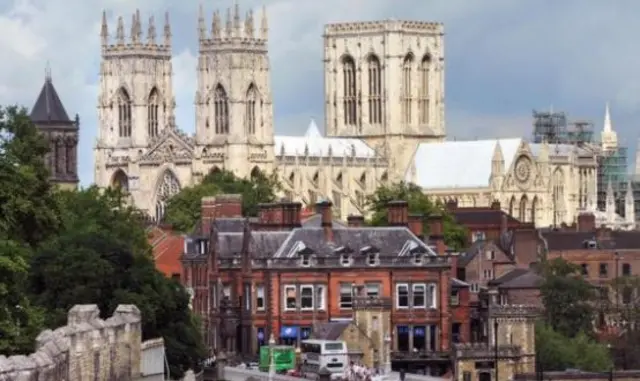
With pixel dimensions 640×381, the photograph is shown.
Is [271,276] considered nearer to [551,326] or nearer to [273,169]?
[551,326]

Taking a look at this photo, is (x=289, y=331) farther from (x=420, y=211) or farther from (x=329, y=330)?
(x=420, y=211)

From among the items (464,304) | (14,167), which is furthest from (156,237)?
(14,167)

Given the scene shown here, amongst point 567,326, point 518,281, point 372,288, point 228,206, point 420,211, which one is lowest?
point 567,326

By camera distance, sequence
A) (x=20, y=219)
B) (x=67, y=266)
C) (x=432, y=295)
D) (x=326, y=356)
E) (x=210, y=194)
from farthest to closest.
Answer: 1. (x=210, y=194)
2. (x=432, y=295)
3. (x=326, y=356)
4. (x=67, y=266)
5. (x=20, y=219)

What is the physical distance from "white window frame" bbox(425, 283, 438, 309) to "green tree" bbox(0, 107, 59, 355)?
15.5 m

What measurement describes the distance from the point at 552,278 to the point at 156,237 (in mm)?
26894

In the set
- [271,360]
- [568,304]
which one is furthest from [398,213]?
[271,360]

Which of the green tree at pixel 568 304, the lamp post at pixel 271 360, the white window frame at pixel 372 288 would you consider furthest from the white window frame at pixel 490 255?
the lamp post at pixel 271 360

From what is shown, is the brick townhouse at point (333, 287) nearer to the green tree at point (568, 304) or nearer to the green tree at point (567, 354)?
the green tree at point (567, 354)

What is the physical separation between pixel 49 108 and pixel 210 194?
9888mm

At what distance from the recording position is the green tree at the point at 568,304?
92500 mm

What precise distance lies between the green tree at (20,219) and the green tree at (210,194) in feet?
245

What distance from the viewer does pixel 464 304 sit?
269ft

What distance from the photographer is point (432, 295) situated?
80.2m
